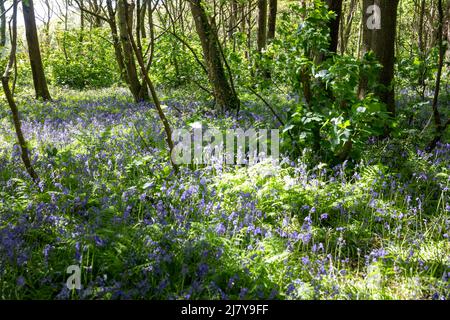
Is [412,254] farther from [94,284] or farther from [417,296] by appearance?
[94,284]

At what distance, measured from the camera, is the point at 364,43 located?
21.5 feet

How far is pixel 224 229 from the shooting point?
11.4ft

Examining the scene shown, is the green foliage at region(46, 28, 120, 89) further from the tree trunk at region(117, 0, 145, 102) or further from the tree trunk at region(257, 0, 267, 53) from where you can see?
the tree trunk at region(117, 0, 145, 102)

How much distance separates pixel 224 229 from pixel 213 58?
5.13 meters

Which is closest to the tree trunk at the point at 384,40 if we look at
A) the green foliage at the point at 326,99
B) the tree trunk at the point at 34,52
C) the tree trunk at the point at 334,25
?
the tree trunk at the point at 334,25

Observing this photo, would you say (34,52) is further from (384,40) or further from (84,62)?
(384,40)

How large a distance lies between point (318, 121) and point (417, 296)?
2.52 meters

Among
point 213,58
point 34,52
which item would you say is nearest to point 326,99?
point 213,58

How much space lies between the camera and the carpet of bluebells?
115 inches

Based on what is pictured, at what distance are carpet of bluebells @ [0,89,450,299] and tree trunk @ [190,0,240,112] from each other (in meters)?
2.95

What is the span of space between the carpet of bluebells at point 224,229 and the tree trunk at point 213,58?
295 cm

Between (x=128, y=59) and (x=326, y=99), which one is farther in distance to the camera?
(x=128, y=59)
